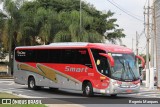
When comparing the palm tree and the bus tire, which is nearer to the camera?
the bus tire

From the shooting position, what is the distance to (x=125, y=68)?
2325 cm

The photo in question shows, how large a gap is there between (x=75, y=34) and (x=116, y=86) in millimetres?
35132

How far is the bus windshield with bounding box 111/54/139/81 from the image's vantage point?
2292 cm

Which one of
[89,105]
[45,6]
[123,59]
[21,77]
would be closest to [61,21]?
[45,6]

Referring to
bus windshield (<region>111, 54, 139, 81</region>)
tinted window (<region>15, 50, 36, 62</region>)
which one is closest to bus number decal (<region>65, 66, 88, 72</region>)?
bus windshield (<region>111, 54, 139, 81</region>)

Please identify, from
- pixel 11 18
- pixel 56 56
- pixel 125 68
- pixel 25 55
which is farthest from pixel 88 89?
pixel 11 18

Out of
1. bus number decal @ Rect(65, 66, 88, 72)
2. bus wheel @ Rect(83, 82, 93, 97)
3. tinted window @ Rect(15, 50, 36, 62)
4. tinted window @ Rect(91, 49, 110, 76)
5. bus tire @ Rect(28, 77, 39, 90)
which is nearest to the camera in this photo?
tinted window @ Rect(91, 49, 110, 76)

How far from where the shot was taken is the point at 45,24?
58062mm

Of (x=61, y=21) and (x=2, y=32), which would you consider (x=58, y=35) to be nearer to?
(x=61, y=21)

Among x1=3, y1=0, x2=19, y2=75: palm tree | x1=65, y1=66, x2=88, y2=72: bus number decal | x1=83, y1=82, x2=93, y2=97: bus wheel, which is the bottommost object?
x1=83, y1=82, x2=93, y2=97: bus wheel

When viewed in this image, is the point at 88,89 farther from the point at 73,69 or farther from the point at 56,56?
the point at 56,56

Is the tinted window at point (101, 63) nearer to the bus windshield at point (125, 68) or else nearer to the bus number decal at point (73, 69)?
the bus windshield at point (125, 68)

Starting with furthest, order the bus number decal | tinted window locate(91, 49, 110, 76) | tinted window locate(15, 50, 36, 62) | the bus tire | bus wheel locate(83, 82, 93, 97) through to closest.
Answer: the bus tire, tinted window locate(15, 50, 36, 62), the bus number decal, bus wheel locate(83, 82, 93, 97), tinted window locate(91, 49, 110, 76)

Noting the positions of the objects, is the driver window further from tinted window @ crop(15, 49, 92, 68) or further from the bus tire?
the bus tire
